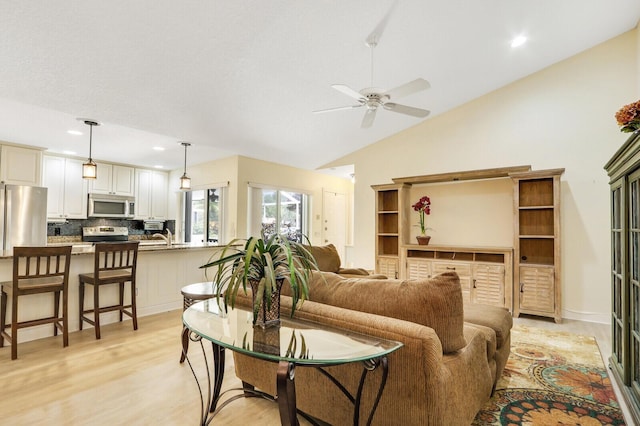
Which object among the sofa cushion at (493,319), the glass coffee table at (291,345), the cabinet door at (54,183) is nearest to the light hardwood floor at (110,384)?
the glass coffee table at (291,345)

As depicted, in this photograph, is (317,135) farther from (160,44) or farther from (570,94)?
(570,94)

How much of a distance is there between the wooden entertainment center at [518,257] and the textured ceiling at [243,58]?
5.10 ft

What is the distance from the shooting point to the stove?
6.20 meters

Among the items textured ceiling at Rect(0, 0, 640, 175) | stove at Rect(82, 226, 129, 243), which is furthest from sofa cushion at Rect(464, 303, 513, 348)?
stove at Rect(82, 226, 129, 243)

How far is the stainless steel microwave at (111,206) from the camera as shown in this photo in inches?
242

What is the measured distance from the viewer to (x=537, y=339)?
11.4 ft

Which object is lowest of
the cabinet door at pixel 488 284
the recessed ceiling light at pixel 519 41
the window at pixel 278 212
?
the cabinet door at pixel 488 284

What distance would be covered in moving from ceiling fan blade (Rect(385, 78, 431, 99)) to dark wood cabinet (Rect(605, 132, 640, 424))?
141 centimetres

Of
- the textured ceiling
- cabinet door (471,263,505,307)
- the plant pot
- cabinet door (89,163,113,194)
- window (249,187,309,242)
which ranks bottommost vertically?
cabinet door (471,263,505,307)

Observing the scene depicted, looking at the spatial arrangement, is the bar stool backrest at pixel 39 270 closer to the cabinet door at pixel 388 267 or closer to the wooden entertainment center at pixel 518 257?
the cabinet door at pixel 388 267

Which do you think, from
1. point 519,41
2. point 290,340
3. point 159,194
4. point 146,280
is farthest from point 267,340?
point 159,194

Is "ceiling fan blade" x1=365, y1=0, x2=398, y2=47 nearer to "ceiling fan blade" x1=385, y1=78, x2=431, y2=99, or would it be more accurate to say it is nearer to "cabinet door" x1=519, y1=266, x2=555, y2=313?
"ceiling fan blade" x1=385, y1=78, x2=431, y2=99

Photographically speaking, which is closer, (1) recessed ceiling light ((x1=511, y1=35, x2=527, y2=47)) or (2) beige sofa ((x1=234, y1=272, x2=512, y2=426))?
(2) beige sofa ((x1=234, y1=272, x2=512, y2=426))

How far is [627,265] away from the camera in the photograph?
2.16m
